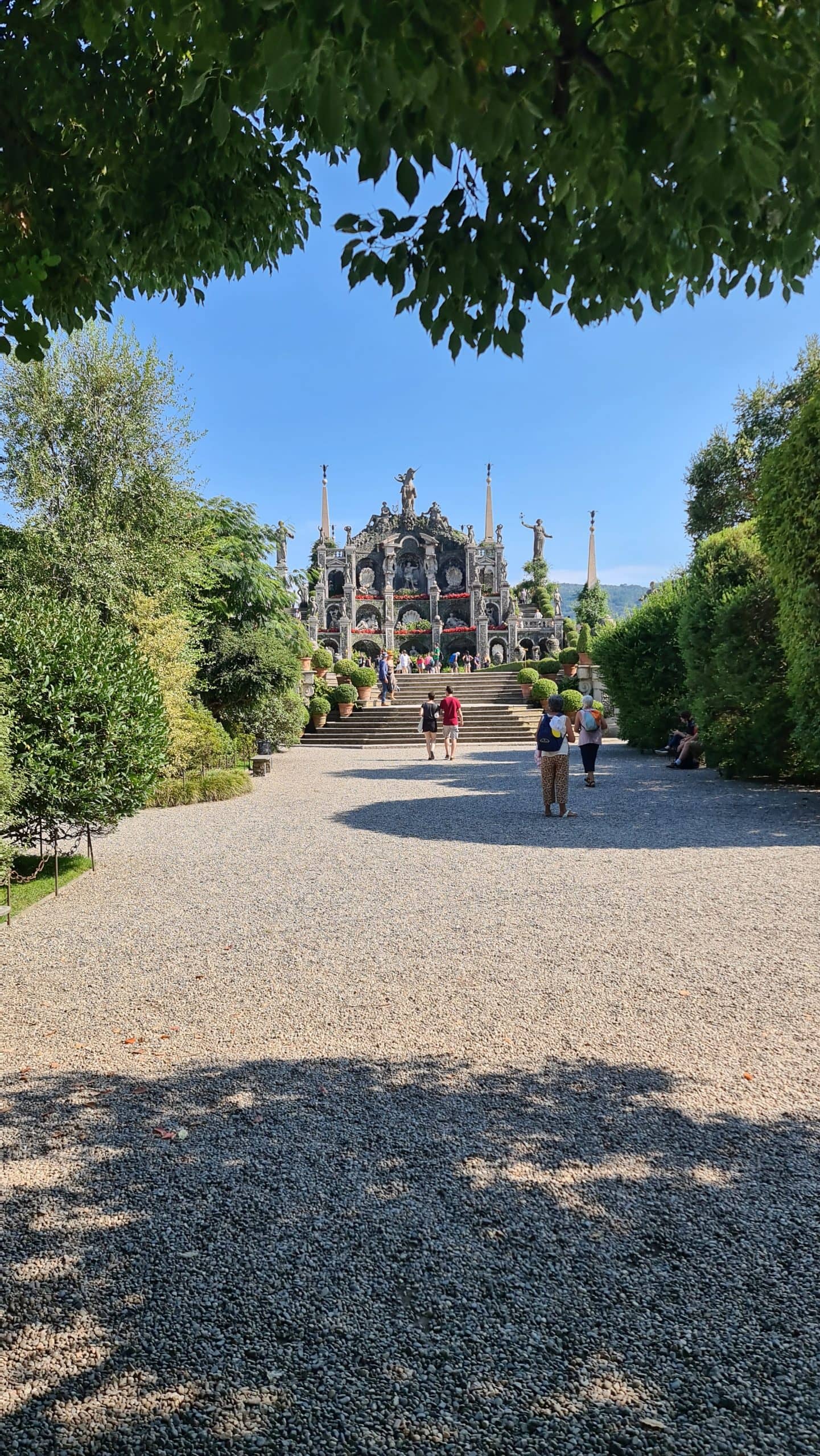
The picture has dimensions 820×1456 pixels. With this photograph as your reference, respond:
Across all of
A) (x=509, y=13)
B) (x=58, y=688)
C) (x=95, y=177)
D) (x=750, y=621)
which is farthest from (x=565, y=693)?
(x=509, y=13)

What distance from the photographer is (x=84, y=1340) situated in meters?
2.13

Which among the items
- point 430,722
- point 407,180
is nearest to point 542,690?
point 430,722

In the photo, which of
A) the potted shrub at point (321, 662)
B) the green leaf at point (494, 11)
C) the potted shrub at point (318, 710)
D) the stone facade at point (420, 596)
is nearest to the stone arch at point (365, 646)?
the stone facade at point (420, 596)

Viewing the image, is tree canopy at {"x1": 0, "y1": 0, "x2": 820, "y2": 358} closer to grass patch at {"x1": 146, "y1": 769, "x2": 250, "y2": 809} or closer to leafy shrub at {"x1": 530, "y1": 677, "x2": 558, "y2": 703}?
grass patch at {"x1": 146, "y1": 769, "x2": 250, "y2": 809}

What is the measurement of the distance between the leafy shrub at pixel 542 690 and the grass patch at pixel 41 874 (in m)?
21.6

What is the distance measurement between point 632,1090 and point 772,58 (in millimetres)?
3640

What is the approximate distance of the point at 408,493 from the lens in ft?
272

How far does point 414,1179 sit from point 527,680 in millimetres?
30439

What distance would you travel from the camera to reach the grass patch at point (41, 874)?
710 cm

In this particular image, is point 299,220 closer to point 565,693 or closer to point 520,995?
point 520,995

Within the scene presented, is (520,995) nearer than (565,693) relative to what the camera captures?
Yes

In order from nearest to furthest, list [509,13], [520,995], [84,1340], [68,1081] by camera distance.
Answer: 1. [509,13]
2. [84,1340]
3. [68,1081]
4. [520,995]

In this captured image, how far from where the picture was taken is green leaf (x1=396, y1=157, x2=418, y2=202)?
237 centimetres

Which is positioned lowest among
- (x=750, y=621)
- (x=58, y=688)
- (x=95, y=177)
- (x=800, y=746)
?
(x=800, y=746)
